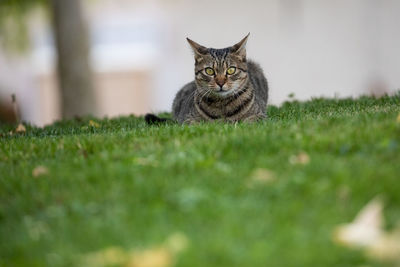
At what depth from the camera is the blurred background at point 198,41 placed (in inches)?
769

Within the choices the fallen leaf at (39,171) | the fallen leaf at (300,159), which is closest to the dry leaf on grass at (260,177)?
A: the fallen leaf at (300,159)

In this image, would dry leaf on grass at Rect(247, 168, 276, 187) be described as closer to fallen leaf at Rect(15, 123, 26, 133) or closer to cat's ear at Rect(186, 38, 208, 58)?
cat's ear at Rect(186, 38, 208, 58)

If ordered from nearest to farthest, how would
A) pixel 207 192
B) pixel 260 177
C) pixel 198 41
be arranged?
pixel 207 192 → pixel 260 177 → pixel 198 41

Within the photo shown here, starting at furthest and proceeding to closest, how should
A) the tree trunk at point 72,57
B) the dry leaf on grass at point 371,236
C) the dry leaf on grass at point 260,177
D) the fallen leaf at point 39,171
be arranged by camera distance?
1. the tree trunk at point 72,57
2. the fallen leaf at point 39,171
3. the dry leaf on grass at point 260,177
4. the dry leaf on grass at point 371,236

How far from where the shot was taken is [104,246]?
11.5ft

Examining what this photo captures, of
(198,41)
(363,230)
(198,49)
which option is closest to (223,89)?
(198,49)

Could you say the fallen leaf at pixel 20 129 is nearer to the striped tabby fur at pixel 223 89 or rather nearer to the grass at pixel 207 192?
the striped tabby fur at pixel 223 89

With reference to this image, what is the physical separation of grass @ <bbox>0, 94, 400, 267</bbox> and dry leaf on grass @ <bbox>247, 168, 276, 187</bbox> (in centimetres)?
2

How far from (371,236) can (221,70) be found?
3944mm

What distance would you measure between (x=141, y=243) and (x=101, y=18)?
2040 centimetres

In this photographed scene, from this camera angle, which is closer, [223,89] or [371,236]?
[371,236]

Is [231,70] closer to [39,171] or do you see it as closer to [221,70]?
[221,70]

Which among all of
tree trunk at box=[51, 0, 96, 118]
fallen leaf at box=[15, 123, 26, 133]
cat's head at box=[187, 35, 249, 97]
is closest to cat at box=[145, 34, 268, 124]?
cat's head at box=[187, 35, 249, 97]

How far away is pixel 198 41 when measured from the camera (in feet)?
65.5
